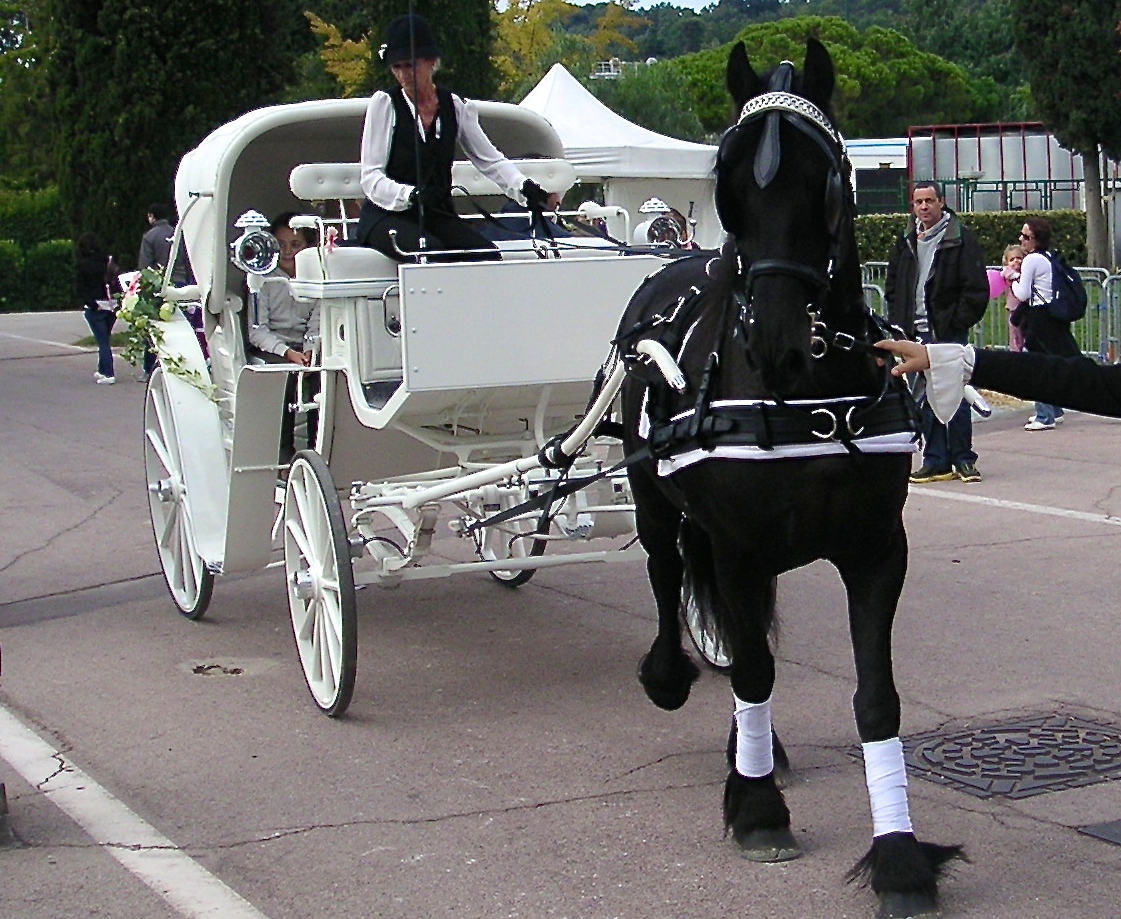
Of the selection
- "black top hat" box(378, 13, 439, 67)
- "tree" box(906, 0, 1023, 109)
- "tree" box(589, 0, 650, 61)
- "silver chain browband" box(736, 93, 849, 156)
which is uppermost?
"tree" box(906, 0, 1023, 109)

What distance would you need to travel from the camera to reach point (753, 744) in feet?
15.3

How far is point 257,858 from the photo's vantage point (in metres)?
4.76

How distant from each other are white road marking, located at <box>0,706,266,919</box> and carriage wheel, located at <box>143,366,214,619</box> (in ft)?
Answer: 5.11

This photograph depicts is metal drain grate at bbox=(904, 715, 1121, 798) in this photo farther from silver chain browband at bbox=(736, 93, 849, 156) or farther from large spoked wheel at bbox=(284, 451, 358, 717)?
silver chain browband at bbox=(736, 93, 849, 156)

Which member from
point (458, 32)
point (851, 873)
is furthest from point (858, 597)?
point (458, 32)

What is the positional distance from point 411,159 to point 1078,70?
21.3 metres

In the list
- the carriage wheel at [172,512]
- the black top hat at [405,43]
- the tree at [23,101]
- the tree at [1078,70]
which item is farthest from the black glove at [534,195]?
the tree at [23,101]

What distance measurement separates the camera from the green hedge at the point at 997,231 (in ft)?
101

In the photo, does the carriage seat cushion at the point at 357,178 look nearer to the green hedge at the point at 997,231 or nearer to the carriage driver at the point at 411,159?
the carriage driver at the point at 411,159

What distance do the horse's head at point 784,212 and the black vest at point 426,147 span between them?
8.28 feet

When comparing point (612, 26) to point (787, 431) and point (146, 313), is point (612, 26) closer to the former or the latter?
point (146, 313)

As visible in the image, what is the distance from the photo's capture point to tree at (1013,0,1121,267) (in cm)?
2508

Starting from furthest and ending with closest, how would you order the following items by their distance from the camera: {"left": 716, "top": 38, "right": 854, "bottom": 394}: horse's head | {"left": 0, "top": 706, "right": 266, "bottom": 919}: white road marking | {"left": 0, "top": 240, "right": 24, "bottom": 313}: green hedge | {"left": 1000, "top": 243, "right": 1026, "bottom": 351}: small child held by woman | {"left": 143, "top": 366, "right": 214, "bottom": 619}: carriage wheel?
{"left": 0, "top": 240, "right": 24, "bottom": 313}: green hedge, {"left": 1000, "top": 243, "right": 1026, "bottom": 351}: small child held by woman, {"left": 143, "top": 366, "right": 214, "bottom": 619}: carriage wheel, {"left": 0, "top": 706, "right": 266, "bottom": 919}: white road marking, {"left": 716, "top": 38, "right": 854, "bottom": 394}: horse's head

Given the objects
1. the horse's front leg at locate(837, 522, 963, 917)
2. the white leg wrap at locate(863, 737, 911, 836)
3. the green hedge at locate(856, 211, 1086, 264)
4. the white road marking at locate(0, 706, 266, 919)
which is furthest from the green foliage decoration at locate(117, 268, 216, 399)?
the green hedge at locate(856, 211, 1086, 264)
